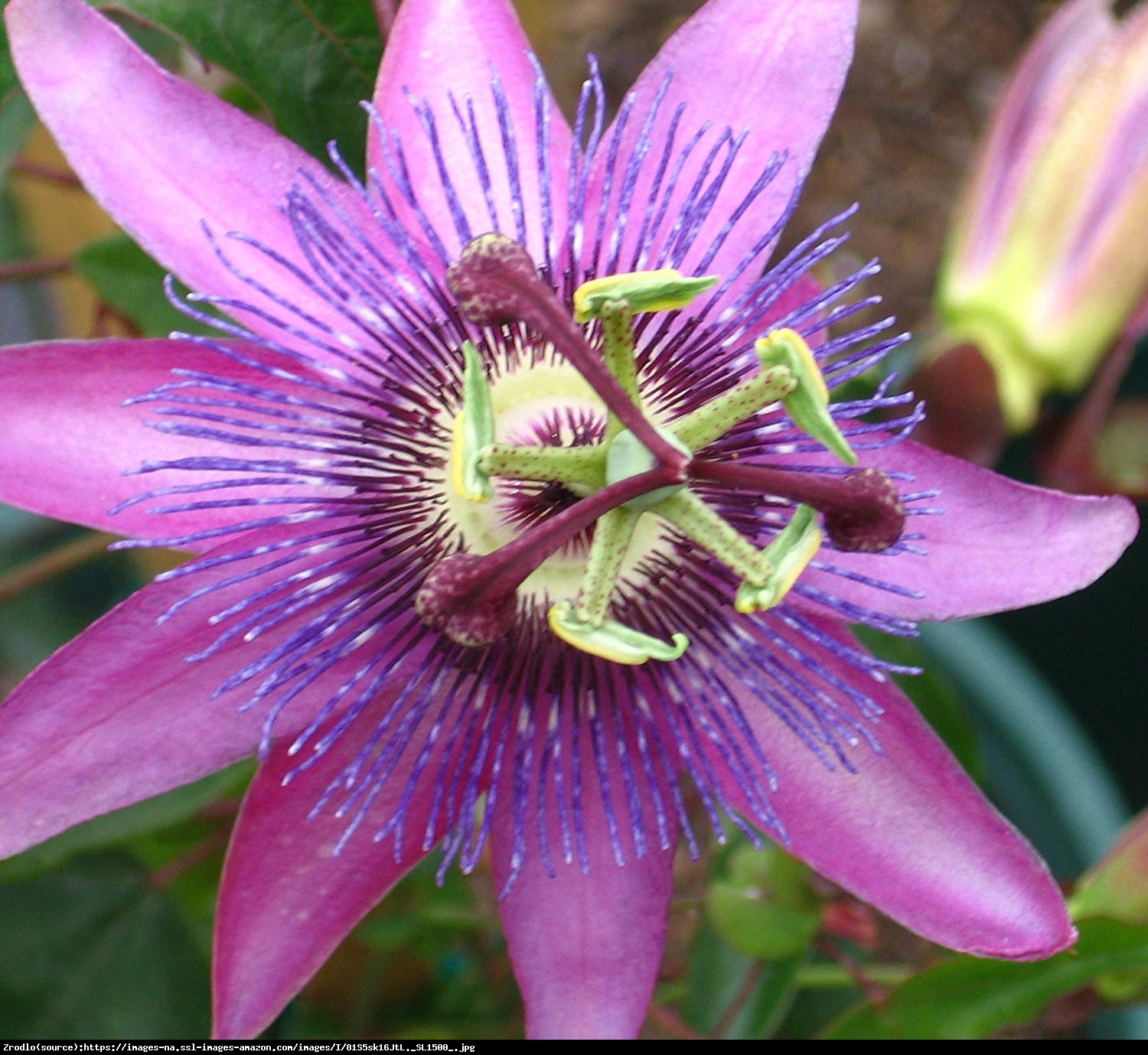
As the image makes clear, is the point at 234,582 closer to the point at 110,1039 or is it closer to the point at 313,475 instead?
the point at 313,475

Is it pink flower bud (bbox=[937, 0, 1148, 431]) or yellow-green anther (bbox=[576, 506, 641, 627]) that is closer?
yellow-green anther (bbox=[576, 506, 641, 627])

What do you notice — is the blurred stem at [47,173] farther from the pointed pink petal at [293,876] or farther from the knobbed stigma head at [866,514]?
the knobbed stigma head at [866,514]

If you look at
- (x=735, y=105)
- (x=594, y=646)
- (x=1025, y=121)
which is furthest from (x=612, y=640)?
(x=1025, y=121)

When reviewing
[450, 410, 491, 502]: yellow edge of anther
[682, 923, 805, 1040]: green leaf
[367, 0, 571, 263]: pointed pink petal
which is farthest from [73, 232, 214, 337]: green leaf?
[682, 923, 805, 1040]: green leaf

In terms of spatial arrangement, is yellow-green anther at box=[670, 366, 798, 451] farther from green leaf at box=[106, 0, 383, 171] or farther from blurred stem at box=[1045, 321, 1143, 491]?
blurred stem at box=[1045, 321, 1143, 491]

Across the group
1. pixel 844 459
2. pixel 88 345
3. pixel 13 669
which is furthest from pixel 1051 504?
pixel 13 669

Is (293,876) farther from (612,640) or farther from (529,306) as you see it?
(529,306)
